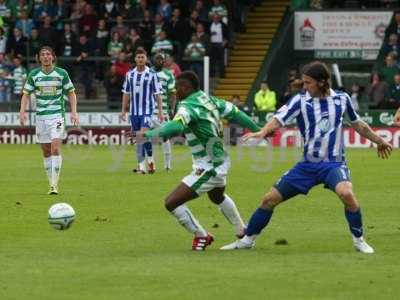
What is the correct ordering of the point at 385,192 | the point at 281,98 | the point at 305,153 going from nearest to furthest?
the point at 305,153 → the point at 385,192 → the point at 281,98

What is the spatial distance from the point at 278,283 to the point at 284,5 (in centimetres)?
3233

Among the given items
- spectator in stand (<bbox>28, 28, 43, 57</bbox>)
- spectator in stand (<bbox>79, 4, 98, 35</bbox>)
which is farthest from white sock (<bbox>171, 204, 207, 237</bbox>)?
spectator in stand (<bbox>79, 4, 98, 35</bbox>)

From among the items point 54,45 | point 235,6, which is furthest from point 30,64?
point 235,6

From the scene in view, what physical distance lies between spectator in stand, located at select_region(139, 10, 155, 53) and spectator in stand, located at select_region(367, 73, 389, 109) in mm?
7406

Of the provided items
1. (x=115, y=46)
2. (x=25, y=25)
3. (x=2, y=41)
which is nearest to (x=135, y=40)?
(x=115, y=46)

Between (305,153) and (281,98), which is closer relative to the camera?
(305,153)

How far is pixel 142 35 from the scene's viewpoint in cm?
4047

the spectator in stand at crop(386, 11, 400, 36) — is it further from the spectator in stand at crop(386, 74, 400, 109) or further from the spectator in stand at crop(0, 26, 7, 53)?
the spectator in stand at crop(0, 26, 7, 53)

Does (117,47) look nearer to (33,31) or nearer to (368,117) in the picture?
(33,31)

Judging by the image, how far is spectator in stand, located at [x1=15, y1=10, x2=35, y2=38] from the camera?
41969 mm

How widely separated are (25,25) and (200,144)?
29680mm

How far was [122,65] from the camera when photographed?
39125 millimetres

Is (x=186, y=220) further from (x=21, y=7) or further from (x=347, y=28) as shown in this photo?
(x=21, y=7)

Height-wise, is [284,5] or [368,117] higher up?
[284,5]
